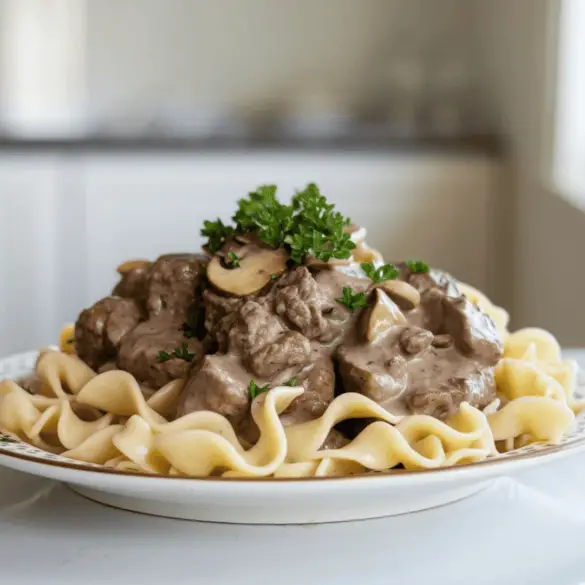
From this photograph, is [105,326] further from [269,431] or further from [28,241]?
[28,241]

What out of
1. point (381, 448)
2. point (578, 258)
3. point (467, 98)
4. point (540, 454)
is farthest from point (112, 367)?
point (467, 98)

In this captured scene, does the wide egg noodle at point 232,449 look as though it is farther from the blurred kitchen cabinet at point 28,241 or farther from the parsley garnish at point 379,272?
the blurred kitchen cabinet at point 28,241

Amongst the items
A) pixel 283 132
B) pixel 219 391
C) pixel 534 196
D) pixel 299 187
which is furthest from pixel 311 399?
pixel 283 132

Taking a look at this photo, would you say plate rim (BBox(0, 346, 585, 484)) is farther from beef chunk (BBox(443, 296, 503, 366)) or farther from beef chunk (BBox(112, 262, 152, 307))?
beef chunk (BBox(112, 262, 152, 307))

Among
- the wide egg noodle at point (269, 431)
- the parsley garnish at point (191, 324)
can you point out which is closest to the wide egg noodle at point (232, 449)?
the wide egg noodle at point (269, 431)

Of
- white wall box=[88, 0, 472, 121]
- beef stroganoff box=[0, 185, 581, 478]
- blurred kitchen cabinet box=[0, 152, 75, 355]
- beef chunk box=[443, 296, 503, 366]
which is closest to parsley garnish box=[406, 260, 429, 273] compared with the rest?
beef stroganoff box=[0, 185, 581, 478]

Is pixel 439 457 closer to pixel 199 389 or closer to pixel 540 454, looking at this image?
pixel 540 454

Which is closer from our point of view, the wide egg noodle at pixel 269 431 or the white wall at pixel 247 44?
the wide egg noodle at pixel 269 431
